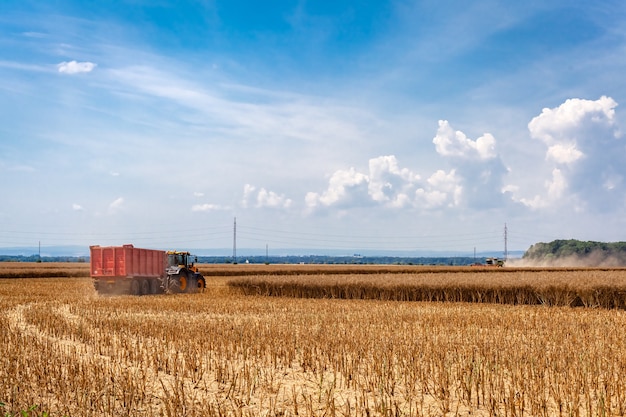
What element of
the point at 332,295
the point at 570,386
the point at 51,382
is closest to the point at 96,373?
the point at 51,382

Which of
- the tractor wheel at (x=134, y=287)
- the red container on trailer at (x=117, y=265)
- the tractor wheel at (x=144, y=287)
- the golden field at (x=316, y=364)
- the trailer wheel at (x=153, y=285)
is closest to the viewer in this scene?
the golden field at (x=316, y=364)

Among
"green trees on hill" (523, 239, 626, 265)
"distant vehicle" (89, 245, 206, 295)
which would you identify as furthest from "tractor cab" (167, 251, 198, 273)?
"green trees on hill" (523, 239, 626, 265)

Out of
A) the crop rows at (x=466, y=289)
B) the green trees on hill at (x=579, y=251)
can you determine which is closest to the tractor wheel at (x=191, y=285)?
the crop rows at (x=466, y=289)

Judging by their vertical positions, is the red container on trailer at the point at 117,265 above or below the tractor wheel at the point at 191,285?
above

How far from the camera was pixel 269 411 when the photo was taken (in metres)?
7.56

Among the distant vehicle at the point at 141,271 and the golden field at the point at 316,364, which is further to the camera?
the distant vehicle at the point at 141,271

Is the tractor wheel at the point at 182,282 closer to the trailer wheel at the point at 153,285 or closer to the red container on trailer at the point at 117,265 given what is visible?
the trailer wheel at the point at 153,285

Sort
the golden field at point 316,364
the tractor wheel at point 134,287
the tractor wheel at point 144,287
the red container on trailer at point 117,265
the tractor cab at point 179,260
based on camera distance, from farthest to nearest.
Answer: the tractor cab at point 179,260 → the tractor wheel at point 144,287 → the tractor wheel at point 134,287 → the red container on trailer at point 117,265 → the golden field at point 316,364

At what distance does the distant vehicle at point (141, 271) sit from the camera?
28.5m

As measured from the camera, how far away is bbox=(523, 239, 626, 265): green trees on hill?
12912cm

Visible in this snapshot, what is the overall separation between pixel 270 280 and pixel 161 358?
19.4 m

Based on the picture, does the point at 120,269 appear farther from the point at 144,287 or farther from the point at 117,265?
the point at 144,287

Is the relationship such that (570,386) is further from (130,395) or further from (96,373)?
(96,373)

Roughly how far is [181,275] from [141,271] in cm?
203
